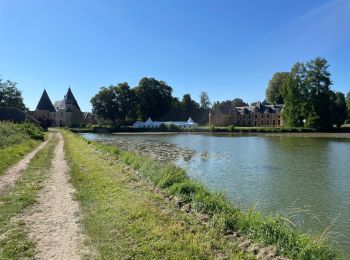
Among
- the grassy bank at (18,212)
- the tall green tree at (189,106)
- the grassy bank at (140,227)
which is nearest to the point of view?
the grassy bank at (18,212)

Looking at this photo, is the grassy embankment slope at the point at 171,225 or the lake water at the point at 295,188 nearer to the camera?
the grassy embankment slope at the point at 171,225

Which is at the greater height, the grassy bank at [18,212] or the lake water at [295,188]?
the grassy bank at [18,212]

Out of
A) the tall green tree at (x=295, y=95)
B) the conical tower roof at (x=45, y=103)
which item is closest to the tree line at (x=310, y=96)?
the tall green tree at (x=295, y=95)

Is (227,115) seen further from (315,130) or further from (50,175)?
(50,175)

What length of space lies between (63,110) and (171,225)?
108 metres

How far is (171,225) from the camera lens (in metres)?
7.97

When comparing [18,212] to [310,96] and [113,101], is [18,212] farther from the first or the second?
[113,101]

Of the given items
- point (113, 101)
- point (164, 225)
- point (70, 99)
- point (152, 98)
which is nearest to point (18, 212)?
point (164, 225)

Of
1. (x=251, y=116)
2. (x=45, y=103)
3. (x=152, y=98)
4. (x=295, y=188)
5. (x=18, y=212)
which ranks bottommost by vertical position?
(x=295, y=188)

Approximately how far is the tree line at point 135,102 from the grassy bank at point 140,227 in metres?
88.6

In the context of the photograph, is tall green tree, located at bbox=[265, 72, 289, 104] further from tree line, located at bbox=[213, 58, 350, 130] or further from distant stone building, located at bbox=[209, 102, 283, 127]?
tree line, located at bbox=[213, 58, 350, 130]

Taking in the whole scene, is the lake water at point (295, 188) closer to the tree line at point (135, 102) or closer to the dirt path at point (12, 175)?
the dirt path at point (12, 175)

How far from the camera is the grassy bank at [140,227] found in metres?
6.41

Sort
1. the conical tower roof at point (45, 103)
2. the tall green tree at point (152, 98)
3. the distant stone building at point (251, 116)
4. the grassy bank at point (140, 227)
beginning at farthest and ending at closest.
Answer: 1. the distant stone building at point (251, 116)
2. the conical tower roof at point (45, 103)
3. the tall green tree at point (152, 98)
4. the grassy bank at point (140, 227)
